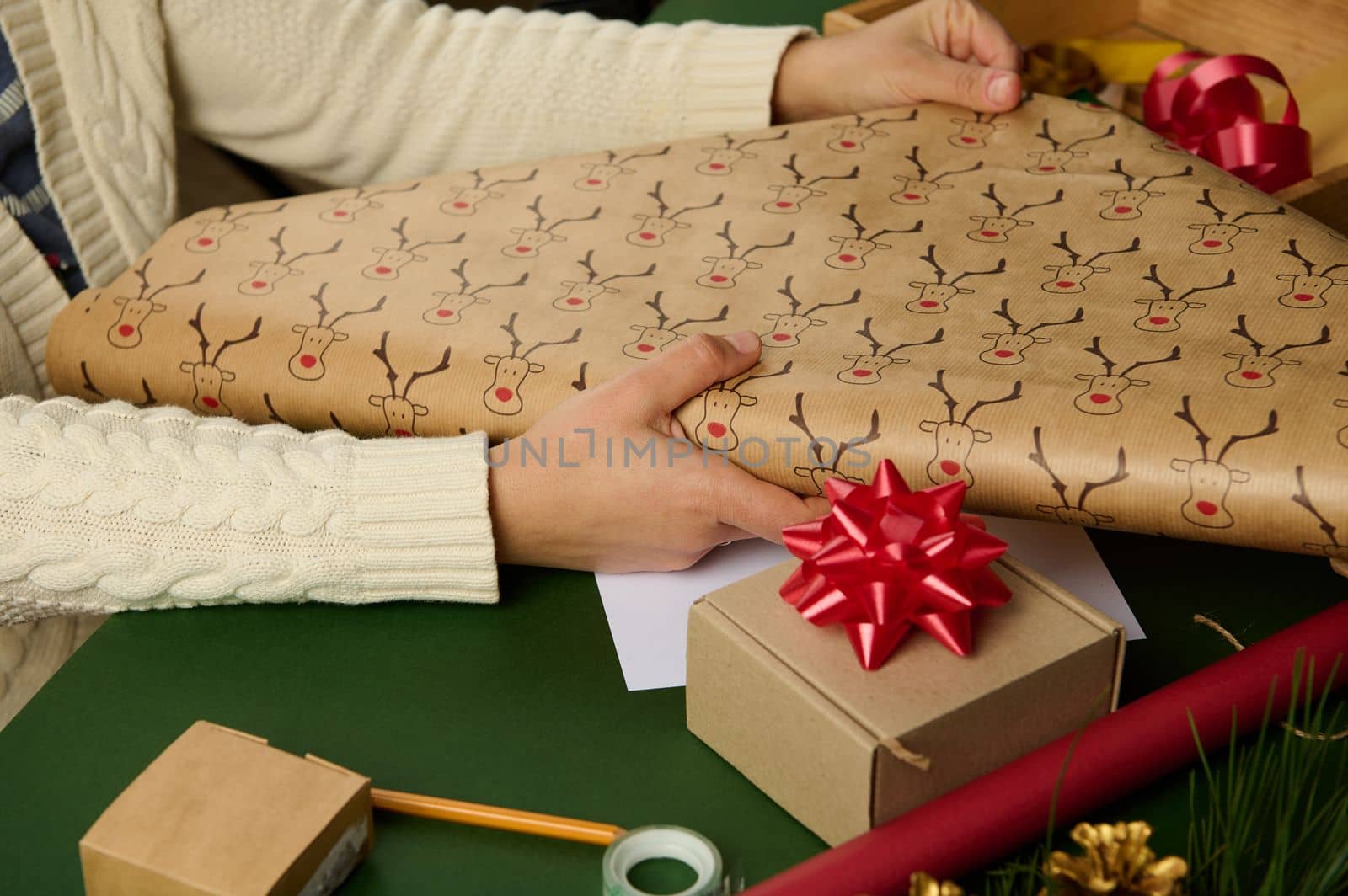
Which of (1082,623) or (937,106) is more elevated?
(937,106)

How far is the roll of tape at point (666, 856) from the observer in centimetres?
59

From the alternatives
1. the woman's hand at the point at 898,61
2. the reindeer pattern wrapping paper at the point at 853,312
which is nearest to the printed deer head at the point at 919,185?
the reindeer pattern wrapping paper at the point at 853,312

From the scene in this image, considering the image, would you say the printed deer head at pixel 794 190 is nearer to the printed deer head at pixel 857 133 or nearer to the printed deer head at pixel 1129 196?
the printed deer head at pixel 857 133

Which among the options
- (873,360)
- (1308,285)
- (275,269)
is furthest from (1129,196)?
(275,269)

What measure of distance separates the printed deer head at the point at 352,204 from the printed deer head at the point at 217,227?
43 mm

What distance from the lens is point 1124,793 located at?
2.06 feet

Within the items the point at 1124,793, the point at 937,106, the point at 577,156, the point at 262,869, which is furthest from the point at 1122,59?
the point at 262,869

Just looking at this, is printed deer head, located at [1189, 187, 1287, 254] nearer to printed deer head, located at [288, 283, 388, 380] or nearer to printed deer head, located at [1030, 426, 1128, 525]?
printed deer head, located at [1030, 426, 1128, 525]

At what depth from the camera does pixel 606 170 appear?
1.00 metres

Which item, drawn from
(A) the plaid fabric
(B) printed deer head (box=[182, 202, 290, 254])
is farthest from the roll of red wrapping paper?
(A) the plaid fabric

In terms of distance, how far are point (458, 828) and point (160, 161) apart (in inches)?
29.2

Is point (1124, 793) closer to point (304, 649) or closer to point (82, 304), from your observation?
point (304, 649)

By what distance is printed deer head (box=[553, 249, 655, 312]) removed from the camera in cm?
85

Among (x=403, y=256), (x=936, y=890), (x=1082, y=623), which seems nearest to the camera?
(x=936, y=890)
